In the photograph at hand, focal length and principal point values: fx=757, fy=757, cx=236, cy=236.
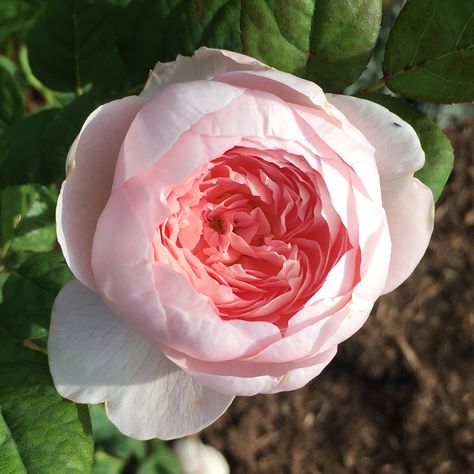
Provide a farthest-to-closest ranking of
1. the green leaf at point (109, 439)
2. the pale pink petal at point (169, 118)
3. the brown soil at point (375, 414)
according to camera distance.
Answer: the brown soil at point (375, 414) < the green leaf at point (109, 439) < the pale pink petal at point (169, 118)

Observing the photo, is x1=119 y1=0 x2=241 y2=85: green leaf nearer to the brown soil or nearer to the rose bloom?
the rose bloom

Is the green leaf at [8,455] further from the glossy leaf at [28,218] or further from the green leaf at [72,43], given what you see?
the green leaf at [72,43]

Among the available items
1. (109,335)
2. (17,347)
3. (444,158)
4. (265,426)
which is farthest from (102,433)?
(444,158)

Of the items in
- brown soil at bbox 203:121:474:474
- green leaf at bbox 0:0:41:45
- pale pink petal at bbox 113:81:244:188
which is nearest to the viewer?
pale pink petal at bbox 113:81:244:188

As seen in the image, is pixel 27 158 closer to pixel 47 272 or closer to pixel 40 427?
pixel 47 272

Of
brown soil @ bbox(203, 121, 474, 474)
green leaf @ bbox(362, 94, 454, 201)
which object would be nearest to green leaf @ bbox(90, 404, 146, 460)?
brown soil @ bbox(203, 121, 474, 474)

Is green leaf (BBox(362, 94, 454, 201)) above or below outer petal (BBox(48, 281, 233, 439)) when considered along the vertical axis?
above

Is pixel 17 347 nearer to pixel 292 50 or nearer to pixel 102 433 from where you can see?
pixel 292 50

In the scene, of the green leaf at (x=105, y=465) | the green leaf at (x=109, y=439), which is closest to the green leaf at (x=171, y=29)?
the green leaf at (x=109, y=439)
